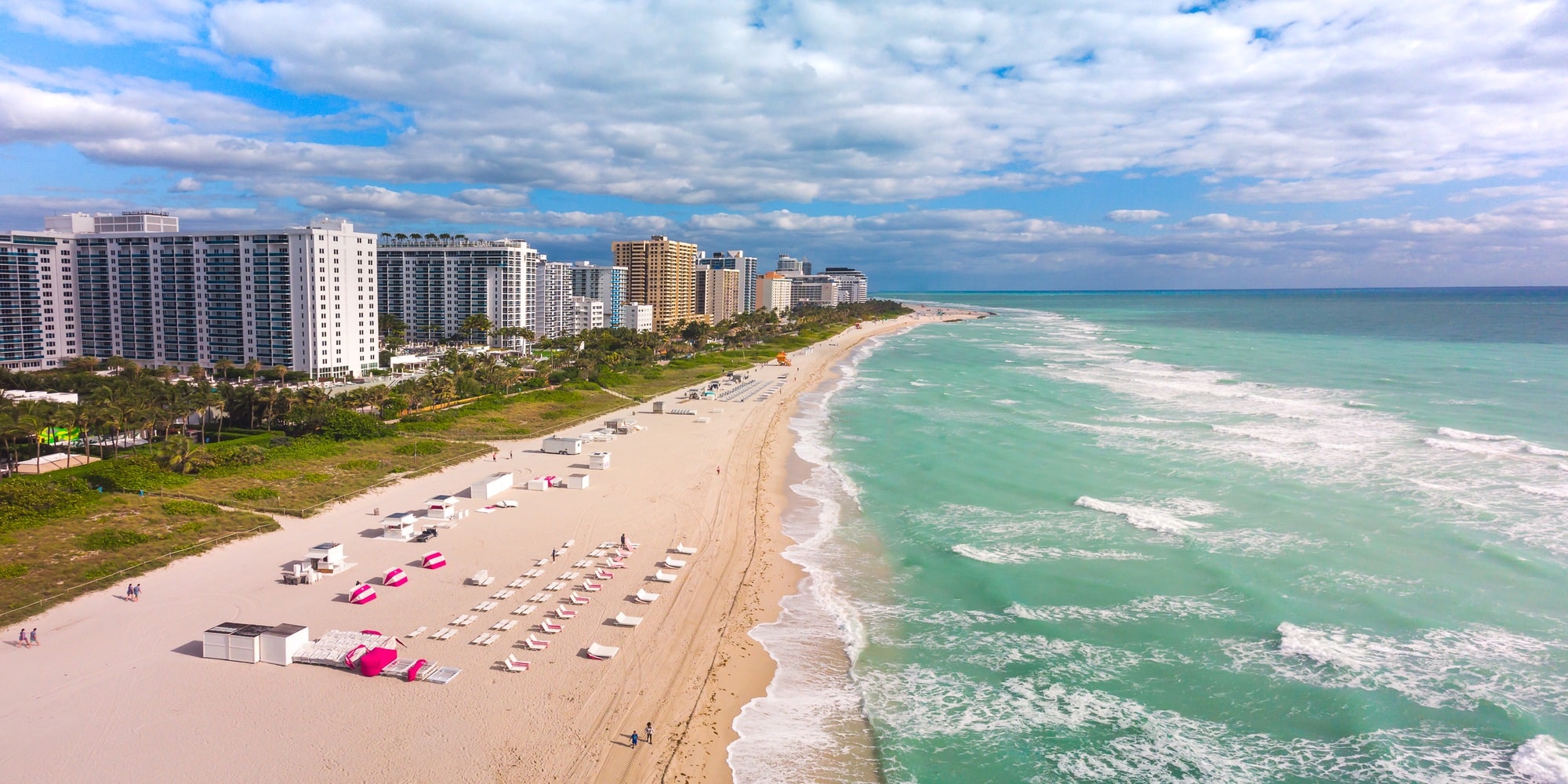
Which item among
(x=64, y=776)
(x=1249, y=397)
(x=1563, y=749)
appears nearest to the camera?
(x=64, y=776)

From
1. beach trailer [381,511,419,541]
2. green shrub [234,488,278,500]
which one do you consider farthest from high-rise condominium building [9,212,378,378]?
beach trailer [381,511,419,541]

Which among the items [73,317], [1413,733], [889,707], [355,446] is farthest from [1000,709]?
[73,317]

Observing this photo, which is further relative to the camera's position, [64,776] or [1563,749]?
[1563,749]

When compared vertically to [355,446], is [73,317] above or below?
above

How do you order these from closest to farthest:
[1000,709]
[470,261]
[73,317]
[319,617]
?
1. [1000,709]
2. [319,617]
3. [73,317]
4. [470,261]

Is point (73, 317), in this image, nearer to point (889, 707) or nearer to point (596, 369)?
point (596, 369)

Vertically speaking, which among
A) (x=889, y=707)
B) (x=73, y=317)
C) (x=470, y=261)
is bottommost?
(x=889, y=707)

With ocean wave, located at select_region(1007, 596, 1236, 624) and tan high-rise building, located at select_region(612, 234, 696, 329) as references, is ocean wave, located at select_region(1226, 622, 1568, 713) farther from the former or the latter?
tan high-rise building, located at select_region(612, 234, 696, 329)
